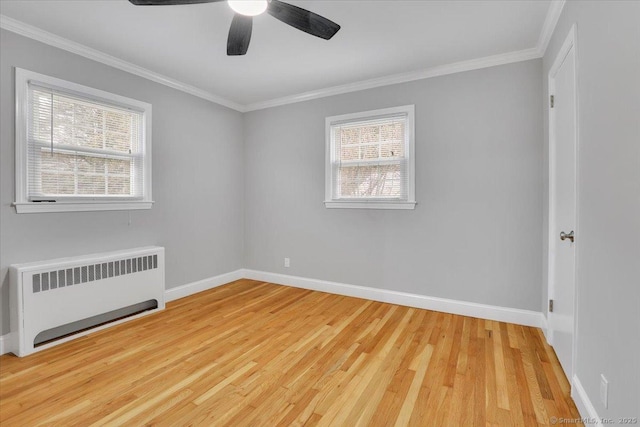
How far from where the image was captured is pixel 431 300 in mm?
3365

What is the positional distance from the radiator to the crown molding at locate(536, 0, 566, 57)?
162 inches

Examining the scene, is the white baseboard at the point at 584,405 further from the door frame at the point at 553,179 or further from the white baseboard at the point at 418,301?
the white baseboard at the point at 418,301

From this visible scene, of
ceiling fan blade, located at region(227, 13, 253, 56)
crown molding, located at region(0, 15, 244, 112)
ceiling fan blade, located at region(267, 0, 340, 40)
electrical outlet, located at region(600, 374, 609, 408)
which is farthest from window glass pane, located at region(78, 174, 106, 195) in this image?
electrical outlet, located at region(600, 374, 609, 408)

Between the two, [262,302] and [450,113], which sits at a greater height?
[450,113]

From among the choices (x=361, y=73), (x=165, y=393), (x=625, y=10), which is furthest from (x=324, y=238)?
(x=625, y=10)

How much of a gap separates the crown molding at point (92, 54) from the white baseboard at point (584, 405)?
455 centimetres

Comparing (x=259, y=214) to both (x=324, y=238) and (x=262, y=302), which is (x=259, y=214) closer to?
(x=324, y=238)

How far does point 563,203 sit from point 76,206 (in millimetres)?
4130

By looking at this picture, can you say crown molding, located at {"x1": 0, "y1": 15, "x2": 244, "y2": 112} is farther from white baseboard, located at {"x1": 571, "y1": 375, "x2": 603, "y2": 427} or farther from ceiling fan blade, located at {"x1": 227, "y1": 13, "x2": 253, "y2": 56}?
white baseboard, located at {"x1": 571, "y1": 375, "x2": 603, "y2": 427}

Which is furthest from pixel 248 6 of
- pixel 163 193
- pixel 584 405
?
pixel 584 405

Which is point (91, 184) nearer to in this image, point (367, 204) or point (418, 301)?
point (367, 204)

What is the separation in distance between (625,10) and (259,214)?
4073 mm

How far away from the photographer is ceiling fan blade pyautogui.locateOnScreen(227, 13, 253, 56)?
6.46 ft

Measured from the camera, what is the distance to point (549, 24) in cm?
237
